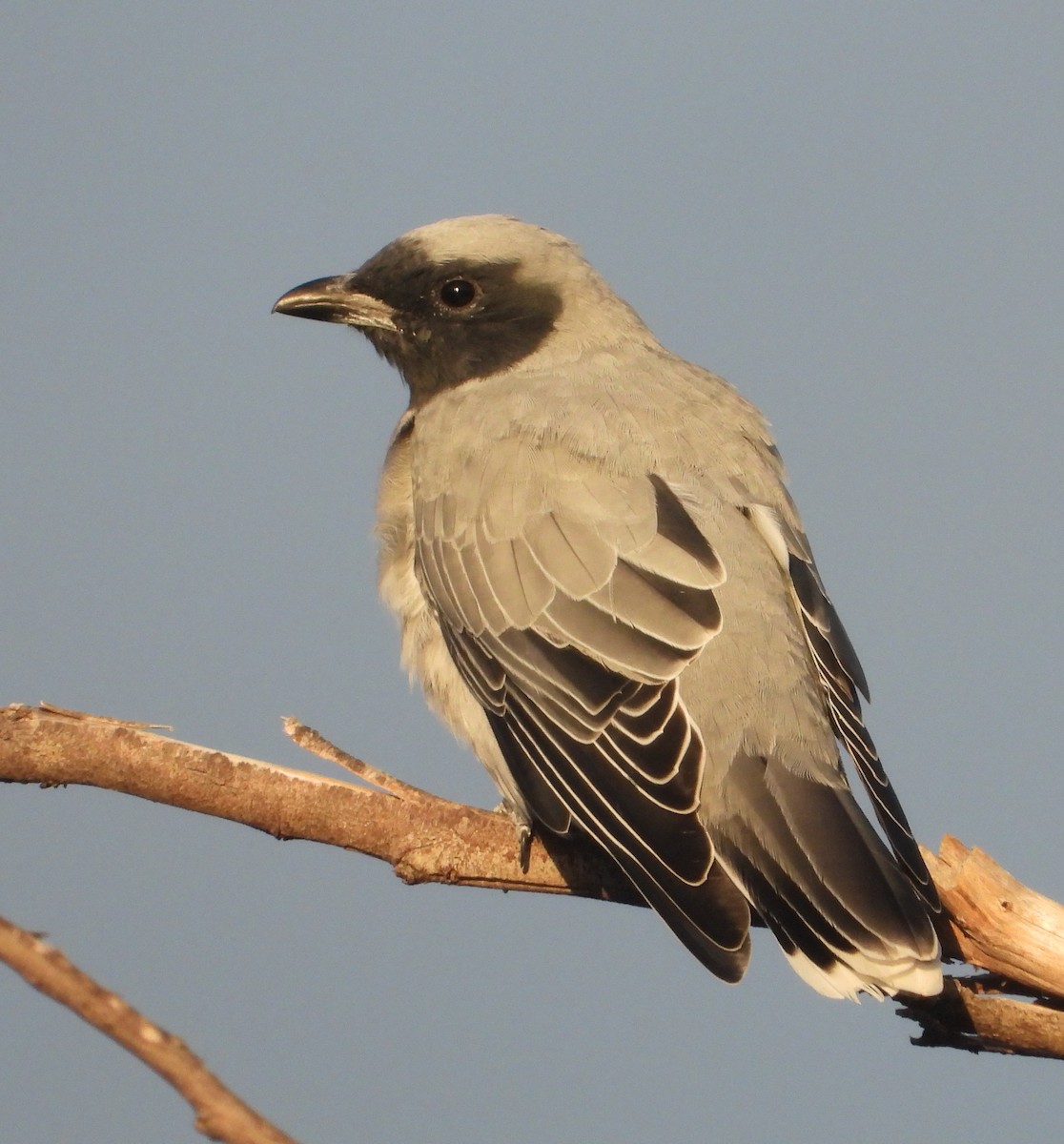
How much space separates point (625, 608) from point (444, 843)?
90 cm

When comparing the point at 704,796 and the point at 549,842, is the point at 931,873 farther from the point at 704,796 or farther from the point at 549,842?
the point at 549,842

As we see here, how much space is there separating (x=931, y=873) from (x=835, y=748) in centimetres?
44

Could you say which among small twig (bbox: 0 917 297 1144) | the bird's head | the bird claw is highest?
the bird's head

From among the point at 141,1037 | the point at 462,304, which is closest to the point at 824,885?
the point at 141,1037

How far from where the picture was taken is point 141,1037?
213cm

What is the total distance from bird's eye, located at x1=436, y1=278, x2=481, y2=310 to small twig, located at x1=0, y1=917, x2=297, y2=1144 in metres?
3.59

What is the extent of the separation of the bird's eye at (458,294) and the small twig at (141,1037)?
3590 mm

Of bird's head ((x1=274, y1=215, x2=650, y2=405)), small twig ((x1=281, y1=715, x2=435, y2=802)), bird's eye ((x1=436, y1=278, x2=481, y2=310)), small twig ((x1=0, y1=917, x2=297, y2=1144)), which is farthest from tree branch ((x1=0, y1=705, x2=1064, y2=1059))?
small twig ((x1=0, y1=917, x2=297, y2=1144))

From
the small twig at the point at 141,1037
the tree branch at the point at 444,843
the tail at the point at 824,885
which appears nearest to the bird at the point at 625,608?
the tail at the point at 824,885

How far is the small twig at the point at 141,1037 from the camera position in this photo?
2078 millimetres

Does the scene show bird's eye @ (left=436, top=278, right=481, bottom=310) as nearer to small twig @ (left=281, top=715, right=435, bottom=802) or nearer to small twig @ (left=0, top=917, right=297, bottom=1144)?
small twig @ (left=281, top=715, right=435, bottom=802)

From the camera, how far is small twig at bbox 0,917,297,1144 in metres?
2.08

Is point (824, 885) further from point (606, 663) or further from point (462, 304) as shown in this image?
point (462, 304)

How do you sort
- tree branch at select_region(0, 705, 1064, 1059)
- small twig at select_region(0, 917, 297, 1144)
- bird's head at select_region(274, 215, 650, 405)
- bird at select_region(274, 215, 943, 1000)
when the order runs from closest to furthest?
small twig at select_region(0, 917, 297, 1144) → bird at select_region(274, 215, 943, 1000) → tree branch at select_region(0, 705, 1064, 1059) → bird's head at select_region(274, 215, 650, 405)
